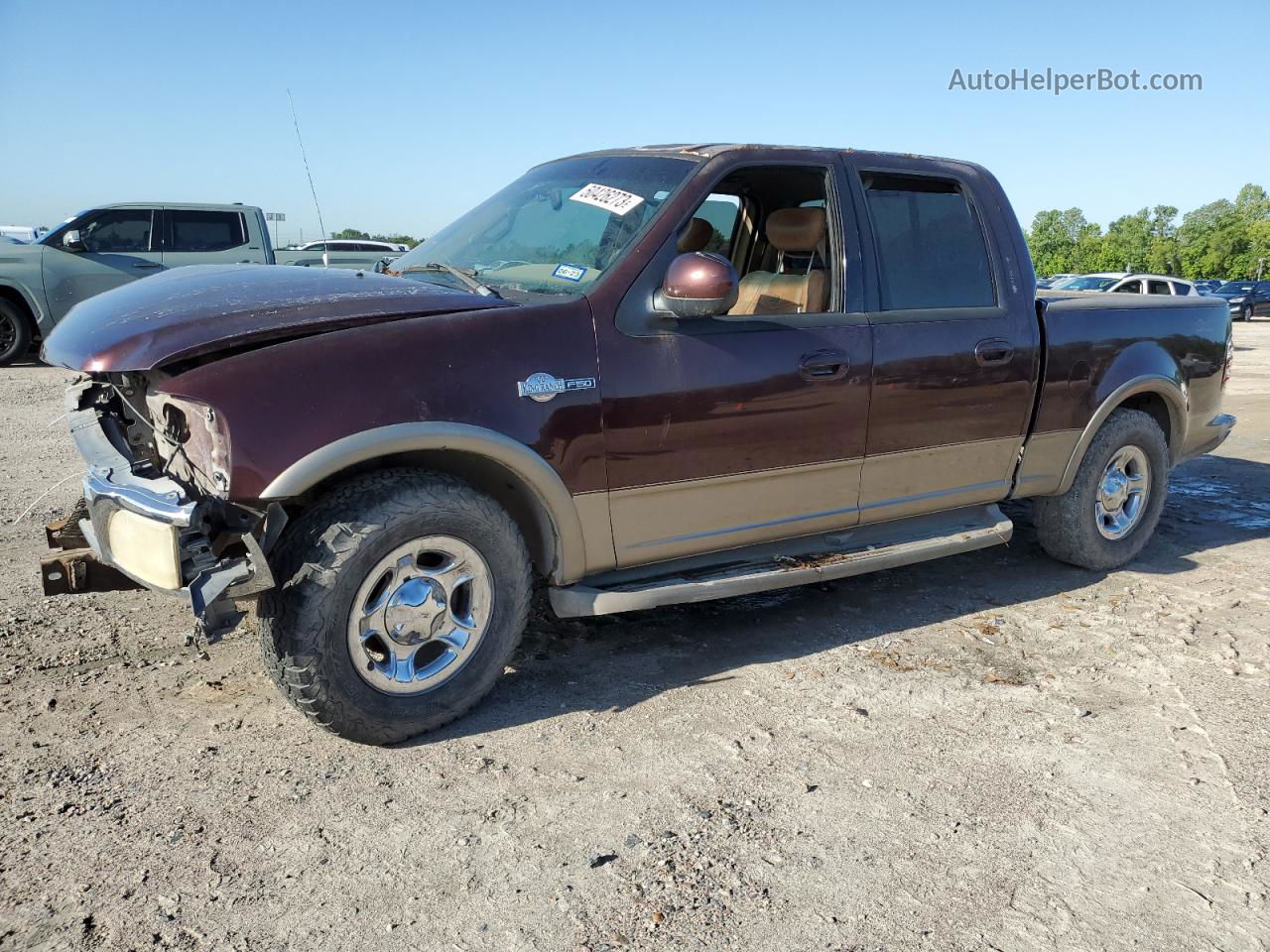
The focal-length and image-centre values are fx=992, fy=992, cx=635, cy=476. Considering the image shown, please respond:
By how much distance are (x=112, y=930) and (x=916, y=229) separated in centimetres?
393

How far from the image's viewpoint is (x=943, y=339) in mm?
4316

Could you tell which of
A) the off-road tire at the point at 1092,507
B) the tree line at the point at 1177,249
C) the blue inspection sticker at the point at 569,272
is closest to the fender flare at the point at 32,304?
the blue inspection sticker at the point at 569,272

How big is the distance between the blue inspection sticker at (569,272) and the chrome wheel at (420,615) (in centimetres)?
106

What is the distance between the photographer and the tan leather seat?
14.0 ft

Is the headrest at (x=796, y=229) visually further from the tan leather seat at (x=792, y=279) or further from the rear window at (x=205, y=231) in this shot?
the rear window at (x=205, y=231)

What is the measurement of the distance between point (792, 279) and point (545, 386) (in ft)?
5.26

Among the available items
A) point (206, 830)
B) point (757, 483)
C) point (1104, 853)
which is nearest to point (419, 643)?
point (206, 830)

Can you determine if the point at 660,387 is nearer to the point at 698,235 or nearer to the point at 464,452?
the point at 464,452

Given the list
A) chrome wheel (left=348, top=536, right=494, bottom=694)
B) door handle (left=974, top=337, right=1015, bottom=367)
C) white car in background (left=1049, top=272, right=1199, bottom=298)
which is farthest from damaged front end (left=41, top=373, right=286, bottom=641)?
white car in background (left=1049, top=272, right=1199, bottom=298)

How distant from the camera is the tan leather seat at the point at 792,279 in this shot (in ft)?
14.0

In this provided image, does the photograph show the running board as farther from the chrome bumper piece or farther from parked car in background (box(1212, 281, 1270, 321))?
parked car in background (box(1212, 281, 1270, 321))

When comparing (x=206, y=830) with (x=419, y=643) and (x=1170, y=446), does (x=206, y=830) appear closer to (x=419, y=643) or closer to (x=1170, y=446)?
(x=419, y=643)

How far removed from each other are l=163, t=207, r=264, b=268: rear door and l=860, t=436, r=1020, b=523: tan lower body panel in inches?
429

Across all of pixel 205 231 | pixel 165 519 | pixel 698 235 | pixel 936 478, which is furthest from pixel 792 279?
pixel 205 231
